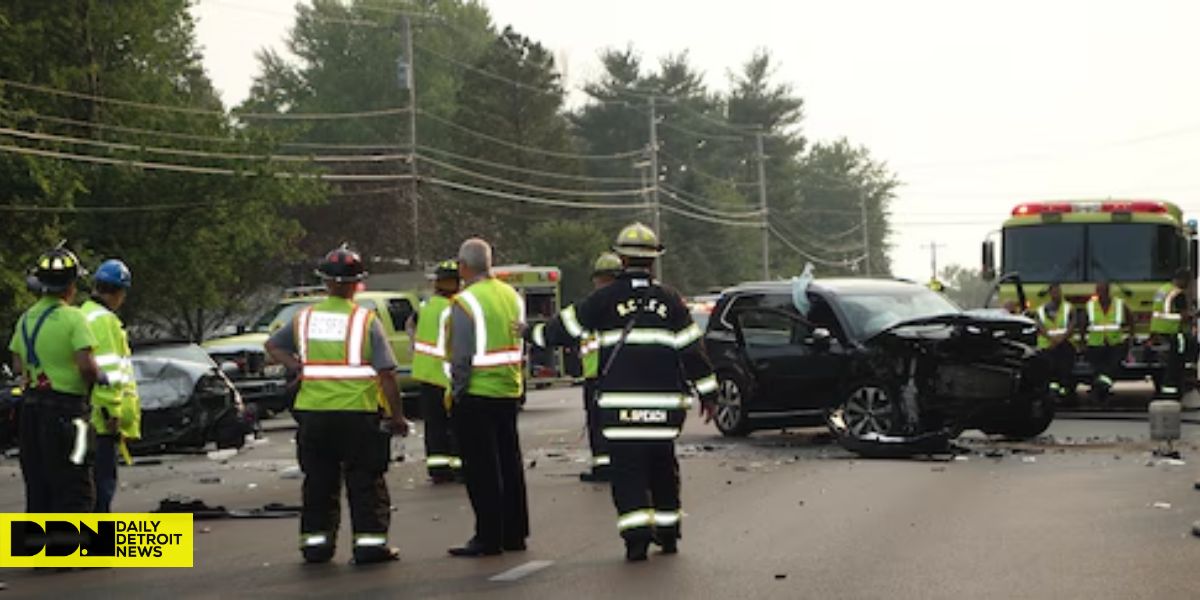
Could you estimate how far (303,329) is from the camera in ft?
35.9

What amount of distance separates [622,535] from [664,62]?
9945cm

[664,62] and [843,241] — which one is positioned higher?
[664,62]

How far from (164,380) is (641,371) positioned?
10909 mm

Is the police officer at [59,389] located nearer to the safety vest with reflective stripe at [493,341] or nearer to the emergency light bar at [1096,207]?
the safety vest with reflective stripe at [493,341]

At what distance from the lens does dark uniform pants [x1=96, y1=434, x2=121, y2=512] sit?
1171 centimetres

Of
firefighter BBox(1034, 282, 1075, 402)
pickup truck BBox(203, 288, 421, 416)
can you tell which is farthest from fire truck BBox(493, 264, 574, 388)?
firefighter BBox(1034, 282, 1075, 402)

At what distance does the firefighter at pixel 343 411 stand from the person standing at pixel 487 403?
1.76ft

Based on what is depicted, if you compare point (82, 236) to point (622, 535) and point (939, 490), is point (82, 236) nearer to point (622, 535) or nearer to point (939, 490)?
point (939, 490)

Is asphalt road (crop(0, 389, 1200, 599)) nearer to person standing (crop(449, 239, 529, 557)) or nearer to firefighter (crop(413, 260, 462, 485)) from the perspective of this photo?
person standing (crop(449, 239, 529, 557))

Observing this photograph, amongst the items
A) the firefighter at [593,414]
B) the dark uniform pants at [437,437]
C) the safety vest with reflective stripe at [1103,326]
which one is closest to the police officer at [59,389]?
the firefighter at [593,414]

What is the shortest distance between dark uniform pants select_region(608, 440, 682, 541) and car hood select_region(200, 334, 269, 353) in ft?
56.5

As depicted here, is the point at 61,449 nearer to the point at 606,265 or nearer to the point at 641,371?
the point at 641,371

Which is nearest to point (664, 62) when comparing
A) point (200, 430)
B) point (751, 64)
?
point (751, 64)

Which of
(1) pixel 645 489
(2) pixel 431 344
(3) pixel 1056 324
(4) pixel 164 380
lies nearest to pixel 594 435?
(2) pixel 431 344
